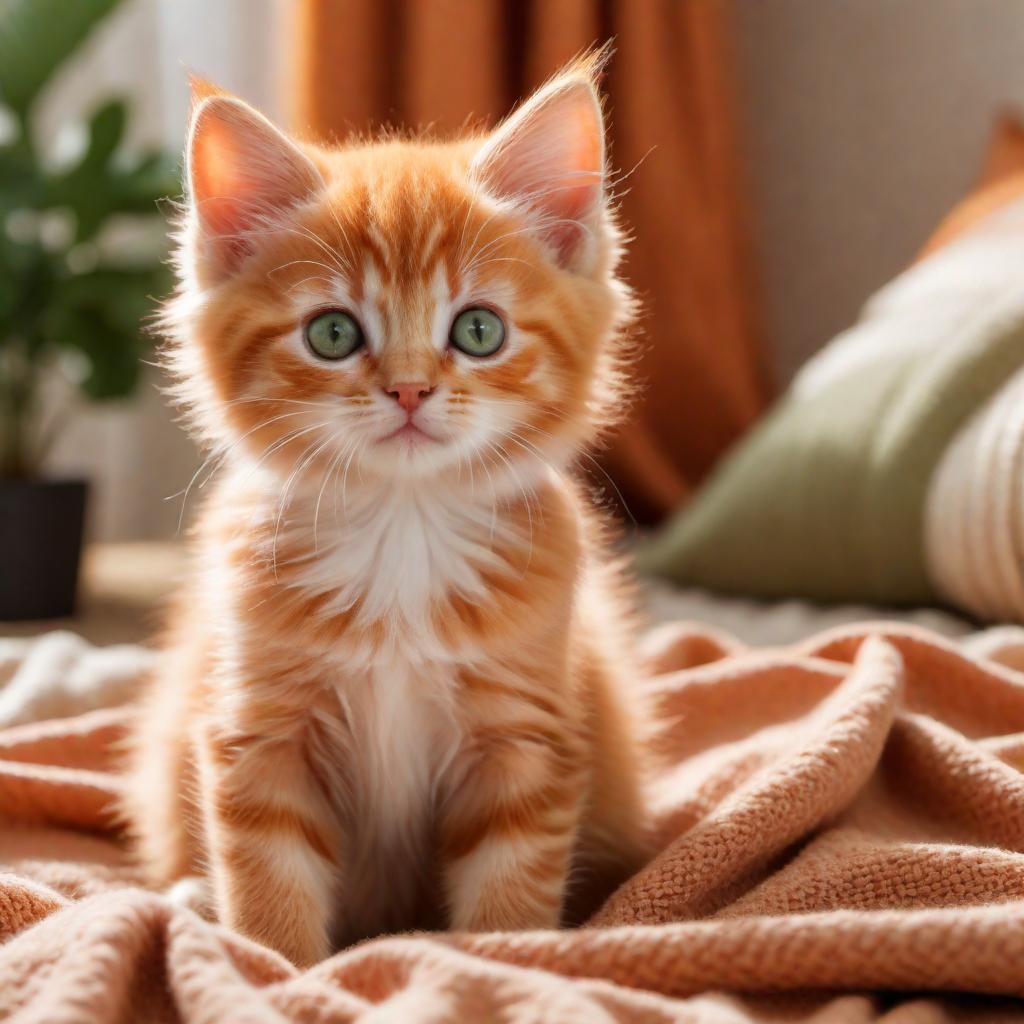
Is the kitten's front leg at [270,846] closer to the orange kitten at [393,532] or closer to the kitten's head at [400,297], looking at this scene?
the orange kitten at [393,532]

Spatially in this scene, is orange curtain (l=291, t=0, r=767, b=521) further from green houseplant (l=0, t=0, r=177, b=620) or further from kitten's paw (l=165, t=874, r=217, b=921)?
kitten's paw (l=165, t=874, r=217, b=921)

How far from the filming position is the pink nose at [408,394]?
2.89ft

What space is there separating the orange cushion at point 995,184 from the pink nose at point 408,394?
4.71 ft

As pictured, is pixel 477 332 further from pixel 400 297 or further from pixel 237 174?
pixel 237 174

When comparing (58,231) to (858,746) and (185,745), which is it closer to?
(185,745)

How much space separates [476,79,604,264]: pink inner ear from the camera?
3.22 ft

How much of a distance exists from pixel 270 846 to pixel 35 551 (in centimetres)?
150

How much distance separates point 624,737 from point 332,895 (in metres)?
0.28

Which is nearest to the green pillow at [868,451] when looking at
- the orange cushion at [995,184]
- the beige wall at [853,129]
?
the orange cushion at [995,184]

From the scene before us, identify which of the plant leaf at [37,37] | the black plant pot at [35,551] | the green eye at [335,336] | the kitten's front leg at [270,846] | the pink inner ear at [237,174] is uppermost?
the plant leaf at [37,37]

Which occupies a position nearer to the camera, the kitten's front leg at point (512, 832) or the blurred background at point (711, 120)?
the kitten's front leg at point (512, 832)

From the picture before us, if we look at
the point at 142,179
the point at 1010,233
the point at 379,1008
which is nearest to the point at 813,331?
the point at 1010,233

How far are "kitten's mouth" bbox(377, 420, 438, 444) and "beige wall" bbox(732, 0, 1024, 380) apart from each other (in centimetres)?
180

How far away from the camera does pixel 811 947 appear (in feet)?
2.39
